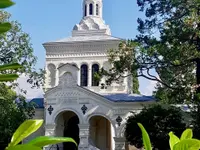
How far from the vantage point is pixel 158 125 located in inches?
752

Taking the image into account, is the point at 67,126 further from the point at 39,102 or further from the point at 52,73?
the point at 52,73

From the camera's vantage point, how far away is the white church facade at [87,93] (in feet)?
74.4

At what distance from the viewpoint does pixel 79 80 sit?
96.5 feet

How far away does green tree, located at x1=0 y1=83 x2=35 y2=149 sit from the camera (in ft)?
65.1

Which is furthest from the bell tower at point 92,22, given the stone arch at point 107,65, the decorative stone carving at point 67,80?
the decorative stone carving at point 67,80

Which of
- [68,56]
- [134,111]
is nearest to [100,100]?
[134,111]

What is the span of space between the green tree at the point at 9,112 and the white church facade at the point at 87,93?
3.21 metres

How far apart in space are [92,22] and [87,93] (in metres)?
12.0

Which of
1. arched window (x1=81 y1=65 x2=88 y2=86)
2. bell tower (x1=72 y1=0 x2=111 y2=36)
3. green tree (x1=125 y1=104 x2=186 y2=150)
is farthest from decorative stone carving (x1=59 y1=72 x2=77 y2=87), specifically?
bell tower (x1=72 y1=0 x2=111 y2=36)

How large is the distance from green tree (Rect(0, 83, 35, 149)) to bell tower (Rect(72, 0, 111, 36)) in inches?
516

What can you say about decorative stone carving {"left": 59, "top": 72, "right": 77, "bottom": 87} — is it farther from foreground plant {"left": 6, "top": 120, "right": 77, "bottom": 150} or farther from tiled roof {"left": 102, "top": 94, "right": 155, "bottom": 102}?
foreground plant {"left": 6, "top": 120, "right": 77, "bottom": 150}

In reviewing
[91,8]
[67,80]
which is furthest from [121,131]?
[91,8]

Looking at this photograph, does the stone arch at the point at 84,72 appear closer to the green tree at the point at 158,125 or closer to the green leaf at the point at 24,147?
the green tree at the point at 158,125

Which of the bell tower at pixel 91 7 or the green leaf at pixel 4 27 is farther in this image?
the bell tower at pixel 91 7
